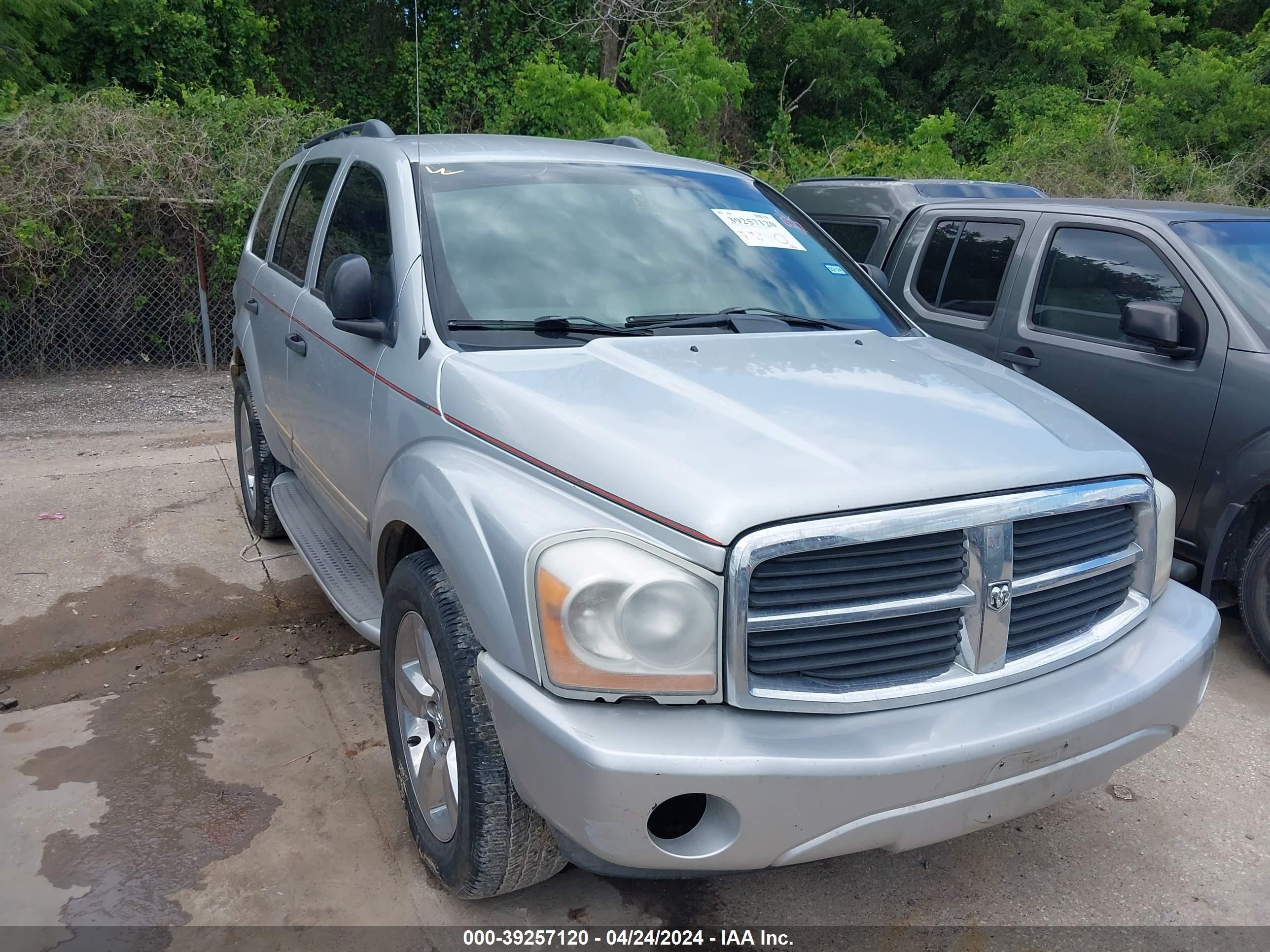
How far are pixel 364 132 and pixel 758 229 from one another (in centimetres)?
168

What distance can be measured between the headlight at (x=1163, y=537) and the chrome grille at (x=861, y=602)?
78cm

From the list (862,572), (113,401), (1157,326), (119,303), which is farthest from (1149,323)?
(119,303)

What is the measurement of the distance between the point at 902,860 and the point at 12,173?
898 centimetres

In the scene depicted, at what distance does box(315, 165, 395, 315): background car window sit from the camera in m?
3.24

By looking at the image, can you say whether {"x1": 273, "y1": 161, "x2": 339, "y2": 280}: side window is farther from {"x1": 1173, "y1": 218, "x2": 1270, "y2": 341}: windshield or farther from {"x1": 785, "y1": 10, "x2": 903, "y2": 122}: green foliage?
{"x1": 785, "y1": 10, "x2": 903, "y2": 122}: green foliage

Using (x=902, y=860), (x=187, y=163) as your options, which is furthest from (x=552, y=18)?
(x=902, y=860)

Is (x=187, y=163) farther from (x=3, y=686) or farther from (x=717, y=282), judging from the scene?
(x=717, y=282)

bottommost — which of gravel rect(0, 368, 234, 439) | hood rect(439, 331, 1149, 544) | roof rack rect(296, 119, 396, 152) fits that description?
gravel rect(0, 368, 234, 439)

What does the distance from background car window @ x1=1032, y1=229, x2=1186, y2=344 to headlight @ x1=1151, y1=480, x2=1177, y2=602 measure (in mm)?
2129

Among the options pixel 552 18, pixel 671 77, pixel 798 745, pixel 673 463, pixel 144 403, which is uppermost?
pixel 552 18

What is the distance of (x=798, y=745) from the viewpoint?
2.05 metres

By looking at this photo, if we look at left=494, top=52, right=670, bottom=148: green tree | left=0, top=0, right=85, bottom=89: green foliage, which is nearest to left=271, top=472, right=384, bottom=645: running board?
left=494, top=52, right=670, bottom=148: green tree

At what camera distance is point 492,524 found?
89.7 inches

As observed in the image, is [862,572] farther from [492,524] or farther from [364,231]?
[364,231]
